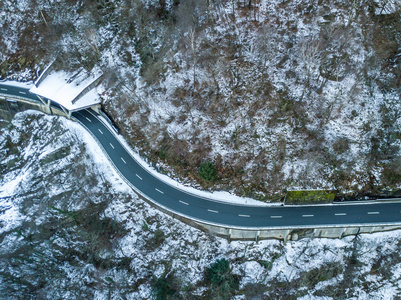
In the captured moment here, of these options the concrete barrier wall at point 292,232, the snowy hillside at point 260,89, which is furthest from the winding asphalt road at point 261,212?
the snowy hillside at point 260,89

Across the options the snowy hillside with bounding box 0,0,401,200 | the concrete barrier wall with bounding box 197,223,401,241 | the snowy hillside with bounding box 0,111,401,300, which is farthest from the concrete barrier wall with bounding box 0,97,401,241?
the snowy hillside with bounding box 0,0,401,200

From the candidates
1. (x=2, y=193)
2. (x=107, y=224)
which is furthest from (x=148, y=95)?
(x=2, y=193)

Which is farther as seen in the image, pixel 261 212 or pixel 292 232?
pixel 261 212

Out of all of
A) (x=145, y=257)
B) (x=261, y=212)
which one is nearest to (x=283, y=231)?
(x=261, y=212)

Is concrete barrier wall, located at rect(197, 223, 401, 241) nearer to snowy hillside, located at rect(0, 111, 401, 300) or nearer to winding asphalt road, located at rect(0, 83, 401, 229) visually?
snowy hillside, located at rect(0, 111, 401, 300)

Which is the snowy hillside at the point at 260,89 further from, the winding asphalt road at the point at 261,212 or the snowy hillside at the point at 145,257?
the snowy hillside at the point at 145,257

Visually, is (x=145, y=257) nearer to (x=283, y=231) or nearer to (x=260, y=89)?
(x=283, y=231)

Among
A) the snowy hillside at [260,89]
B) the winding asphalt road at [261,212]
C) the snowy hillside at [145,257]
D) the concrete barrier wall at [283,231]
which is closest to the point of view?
the snowy hillside at [145,257]

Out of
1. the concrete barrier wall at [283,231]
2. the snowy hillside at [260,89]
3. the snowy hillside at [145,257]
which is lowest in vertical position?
the snowy hillside at [145,257]

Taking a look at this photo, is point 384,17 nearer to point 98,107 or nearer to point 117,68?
point 117,68
